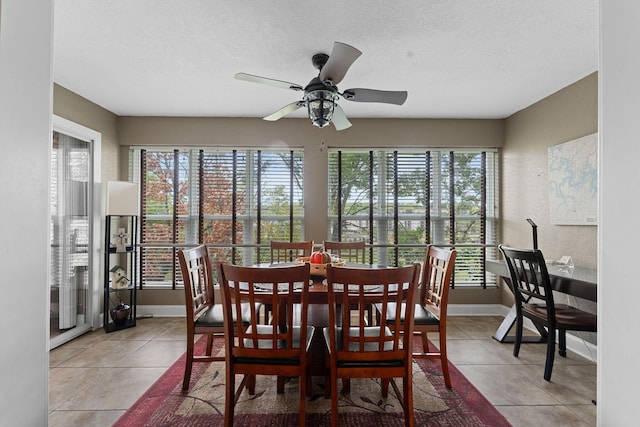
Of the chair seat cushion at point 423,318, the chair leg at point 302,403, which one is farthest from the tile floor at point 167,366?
the chair leg at point 302,403

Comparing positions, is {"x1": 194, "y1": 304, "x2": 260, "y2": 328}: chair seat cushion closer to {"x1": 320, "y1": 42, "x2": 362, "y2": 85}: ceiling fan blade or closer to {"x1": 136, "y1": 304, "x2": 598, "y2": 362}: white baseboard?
{"x1": 320, "y1": 42, "x2": 362, "y2": 85}: ceiling fan blade

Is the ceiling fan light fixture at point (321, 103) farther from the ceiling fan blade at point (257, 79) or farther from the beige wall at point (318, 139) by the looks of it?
the beige wall at point (318, 139)

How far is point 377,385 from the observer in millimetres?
2518

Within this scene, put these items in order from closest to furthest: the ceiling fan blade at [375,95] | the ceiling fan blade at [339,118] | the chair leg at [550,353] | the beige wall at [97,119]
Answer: the ceiling fan blade at [375,95], the chair leg at [550,353], the ceiling fan blade at [339,118], the beige wall at [97,119]

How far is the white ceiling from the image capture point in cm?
212

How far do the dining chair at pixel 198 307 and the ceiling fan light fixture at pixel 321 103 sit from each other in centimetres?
137

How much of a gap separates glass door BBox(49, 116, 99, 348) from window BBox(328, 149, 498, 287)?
2.83m

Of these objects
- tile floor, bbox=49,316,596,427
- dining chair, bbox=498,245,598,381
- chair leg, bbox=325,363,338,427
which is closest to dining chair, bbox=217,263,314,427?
chair leg, bbox=325,363,338,427

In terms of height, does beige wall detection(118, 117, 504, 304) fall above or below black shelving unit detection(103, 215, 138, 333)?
above

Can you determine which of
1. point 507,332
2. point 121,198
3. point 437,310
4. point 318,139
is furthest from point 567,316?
point 121,198

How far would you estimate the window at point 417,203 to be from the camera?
4.44 metres

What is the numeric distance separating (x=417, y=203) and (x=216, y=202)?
8.65 feet

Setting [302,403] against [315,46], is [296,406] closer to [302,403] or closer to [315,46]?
[302,403]

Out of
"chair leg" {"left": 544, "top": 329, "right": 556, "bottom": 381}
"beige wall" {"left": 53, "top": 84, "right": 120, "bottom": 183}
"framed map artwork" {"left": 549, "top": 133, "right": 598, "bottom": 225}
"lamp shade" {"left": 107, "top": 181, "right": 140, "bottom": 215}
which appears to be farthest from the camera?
"lamp shade" {"left": 107, "top": 181, "right": 140, "bottom": 215}
